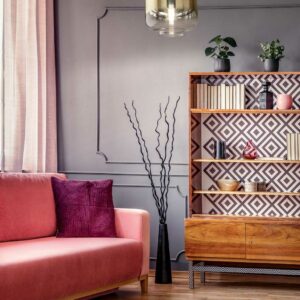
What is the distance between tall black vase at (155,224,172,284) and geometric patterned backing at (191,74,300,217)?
364 mm

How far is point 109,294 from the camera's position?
14.9ft

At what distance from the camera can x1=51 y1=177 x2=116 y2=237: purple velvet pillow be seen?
4465 mm

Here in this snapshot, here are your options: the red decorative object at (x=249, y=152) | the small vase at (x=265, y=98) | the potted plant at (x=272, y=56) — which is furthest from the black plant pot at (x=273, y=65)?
the red decorative object at (x=249, y=152)

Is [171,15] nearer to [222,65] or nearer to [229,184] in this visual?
[222,65]

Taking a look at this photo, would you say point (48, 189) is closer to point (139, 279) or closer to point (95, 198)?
point (95, 198)

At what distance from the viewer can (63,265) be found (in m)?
3.69

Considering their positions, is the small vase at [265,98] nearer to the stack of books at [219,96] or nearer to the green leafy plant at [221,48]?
the stack of books at [219,96]

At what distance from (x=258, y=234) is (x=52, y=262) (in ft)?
5.83

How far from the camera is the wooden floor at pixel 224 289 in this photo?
14.5 ft

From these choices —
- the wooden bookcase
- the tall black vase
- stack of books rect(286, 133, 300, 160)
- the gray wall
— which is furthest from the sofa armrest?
stack of books rect(286, 133, 300, 160)

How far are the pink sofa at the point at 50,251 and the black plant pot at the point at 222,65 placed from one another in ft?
4.53

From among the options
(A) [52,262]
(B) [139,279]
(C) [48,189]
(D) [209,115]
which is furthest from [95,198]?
(D) [209,115]

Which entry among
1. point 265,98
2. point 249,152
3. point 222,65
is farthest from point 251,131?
point 222,65

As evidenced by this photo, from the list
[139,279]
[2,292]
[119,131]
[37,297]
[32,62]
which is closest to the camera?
[2,292]
